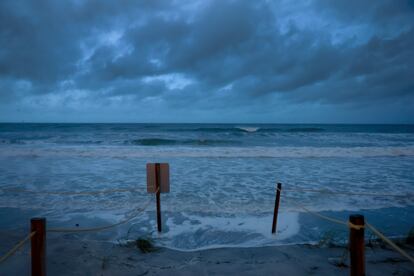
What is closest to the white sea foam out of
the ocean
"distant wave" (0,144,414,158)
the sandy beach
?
the ocean

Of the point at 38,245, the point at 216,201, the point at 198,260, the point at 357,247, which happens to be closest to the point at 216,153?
the point at 216,201

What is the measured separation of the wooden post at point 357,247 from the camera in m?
2.65

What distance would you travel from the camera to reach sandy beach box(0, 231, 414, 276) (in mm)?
3965

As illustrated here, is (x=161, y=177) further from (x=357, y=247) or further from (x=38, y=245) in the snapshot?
(x=357, y=247)

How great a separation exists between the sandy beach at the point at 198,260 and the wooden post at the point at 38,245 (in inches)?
53.0

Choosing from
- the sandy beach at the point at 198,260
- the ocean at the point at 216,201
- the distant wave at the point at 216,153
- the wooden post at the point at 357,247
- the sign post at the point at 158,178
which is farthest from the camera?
the distant wave at the point at 216,153

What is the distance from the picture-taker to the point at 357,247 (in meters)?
2.69

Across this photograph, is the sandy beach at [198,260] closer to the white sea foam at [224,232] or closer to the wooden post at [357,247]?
the white sea foam at [224,232]

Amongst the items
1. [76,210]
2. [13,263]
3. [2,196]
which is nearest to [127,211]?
[76,210]

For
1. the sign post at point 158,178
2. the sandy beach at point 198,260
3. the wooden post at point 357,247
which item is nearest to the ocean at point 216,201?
the sandy beach at point 198,260

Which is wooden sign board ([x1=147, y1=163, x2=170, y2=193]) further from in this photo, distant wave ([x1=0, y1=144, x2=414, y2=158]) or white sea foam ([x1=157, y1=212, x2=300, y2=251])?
distant wave ([x1=0, y1=144, x2=414, y2=158])

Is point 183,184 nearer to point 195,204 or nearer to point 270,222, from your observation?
point 195,204

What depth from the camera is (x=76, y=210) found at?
7199mm

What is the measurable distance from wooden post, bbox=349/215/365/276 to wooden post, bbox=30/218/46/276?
308cm
